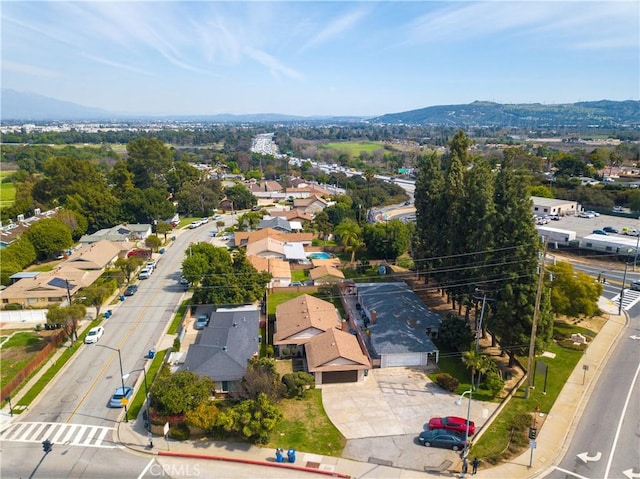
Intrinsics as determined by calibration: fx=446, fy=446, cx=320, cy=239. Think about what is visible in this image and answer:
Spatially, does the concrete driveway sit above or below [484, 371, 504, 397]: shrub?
below

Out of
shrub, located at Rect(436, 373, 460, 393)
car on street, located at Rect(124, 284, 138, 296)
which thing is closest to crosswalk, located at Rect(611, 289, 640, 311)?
shrub, located at Rect(436, 373, 460, 393)

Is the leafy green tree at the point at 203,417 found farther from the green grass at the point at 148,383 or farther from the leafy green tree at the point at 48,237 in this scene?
the leafy green tree at the point at 48,237

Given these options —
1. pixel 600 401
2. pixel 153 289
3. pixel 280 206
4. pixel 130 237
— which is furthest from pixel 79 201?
pixel 600 401

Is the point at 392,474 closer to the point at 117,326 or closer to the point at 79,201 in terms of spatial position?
the point at 117,326

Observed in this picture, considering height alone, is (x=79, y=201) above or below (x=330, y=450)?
above

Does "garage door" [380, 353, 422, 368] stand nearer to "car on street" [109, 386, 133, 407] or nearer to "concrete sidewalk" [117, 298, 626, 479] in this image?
"concrete sidewalk" [117, 298, 626, 479]

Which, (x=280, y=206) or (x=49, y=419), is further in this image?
(x=280, y=206)

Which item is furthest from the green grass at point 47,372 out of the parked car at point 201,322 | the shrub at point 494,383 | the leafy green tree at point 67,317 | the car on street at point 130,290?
the shrub at point 494,383
